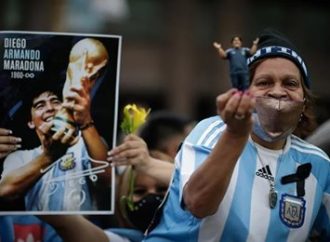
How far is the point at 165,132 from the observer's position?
6.07 m

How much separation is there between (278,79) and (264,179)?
0.35m

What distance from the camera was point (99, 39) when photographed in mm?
4148

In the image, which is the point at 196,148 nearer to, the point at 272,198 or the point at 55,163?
the point at 272,198

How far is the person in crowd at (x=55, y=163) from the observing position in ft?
13.3

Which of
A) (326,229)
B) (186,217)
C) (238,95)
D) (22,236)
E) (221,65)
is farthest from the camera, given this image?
(221,65)

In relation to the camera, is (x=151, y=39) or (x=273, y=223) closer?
(x=273, y=223)

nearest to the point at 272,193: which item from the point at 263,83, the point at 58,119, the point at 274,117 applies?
the point at 274,117

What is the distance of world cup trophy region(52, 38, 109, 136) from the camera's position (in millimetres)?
4109

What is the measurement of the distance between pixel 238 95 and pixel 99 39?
104cm

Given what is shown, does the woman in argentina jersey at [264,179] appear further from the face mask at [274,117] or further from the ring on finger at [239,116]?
the ring on finger at [239,116]

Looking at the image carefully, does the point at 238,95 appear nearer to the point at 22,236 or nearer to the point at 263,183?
the point at 263,183

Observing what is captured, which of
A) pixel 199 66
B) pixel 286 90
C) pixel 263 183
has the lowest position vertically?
pixel 199 66

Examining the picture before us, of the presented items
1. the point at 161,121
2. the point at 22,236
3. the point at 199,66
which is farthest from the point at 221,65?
the point at 22,236

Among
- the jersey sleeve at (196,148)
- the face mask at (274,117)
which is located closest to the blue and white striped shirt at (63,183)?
the jersey sleeve at (196,148)
